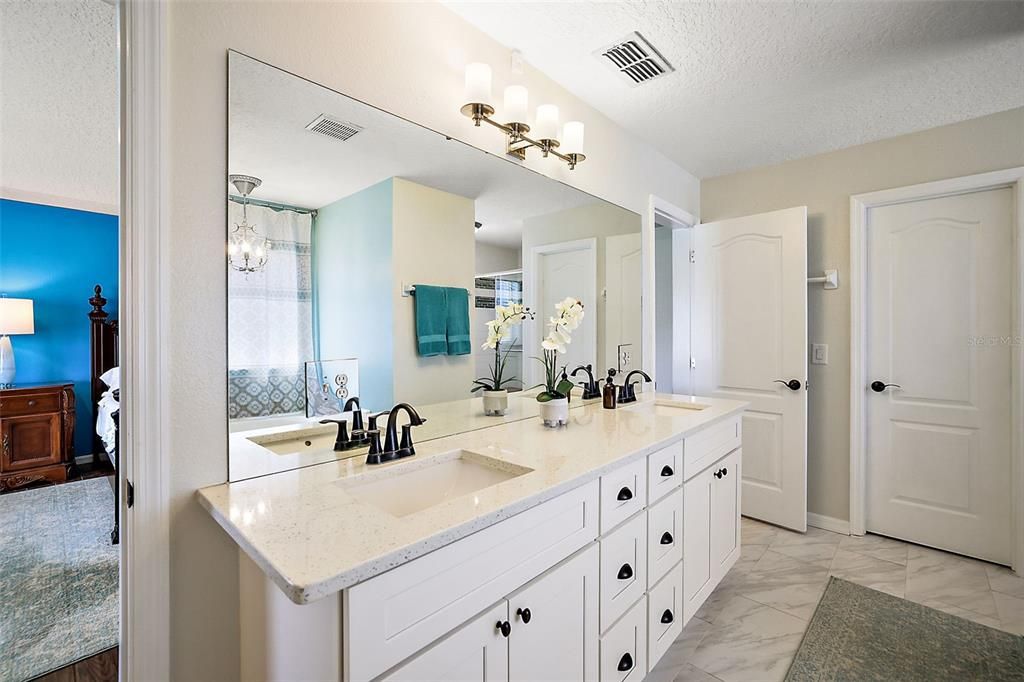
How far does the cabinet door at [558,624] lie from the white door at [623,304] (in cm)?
138

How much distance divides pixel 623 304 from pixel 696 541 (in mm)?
1266

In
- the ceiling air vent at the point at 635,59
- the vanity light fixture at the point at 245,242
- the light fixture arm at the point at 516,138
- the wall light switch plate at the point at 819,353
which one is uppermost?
A: the ceiling air vent at the point at 635,59

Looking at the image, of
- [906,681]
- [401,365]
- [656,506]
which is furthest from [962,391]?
[401,365]

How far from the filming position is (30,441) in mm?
3863

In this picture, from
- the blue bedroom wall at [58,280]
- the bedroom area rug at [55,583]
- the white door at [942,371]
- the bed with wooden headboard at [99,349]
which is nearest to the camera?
the bedroom area rug at [55,583]

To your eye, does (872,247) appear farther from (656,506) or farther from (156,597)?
(156,597)

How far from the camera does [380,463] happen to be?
1.37m

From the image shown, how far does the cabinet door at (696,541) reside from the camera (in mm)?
1888

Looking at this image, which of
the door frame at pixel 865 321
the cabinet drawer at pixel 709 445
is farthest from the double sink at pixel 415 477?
the door frame at pixel 865 321

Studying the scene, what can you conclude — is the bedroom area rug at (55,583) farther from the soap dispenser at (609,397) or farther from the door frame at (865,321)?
the door frame at (865,321)

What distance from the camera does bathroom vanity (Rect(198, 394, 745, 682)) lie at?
0.84m

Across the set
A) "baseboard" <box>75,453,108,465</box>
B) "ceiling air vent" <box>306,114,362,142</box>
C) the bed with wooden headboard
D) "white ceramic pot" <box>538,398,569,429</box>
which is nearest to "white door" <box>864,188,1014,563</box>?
"white ceramic pot" <box>538,398,569,429</box>

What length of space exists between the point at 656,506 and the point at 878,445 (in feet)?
7.20

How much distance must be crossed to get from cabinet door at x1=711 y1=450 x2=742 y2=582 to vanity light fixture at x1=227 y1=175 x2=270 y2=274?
6.35ft
